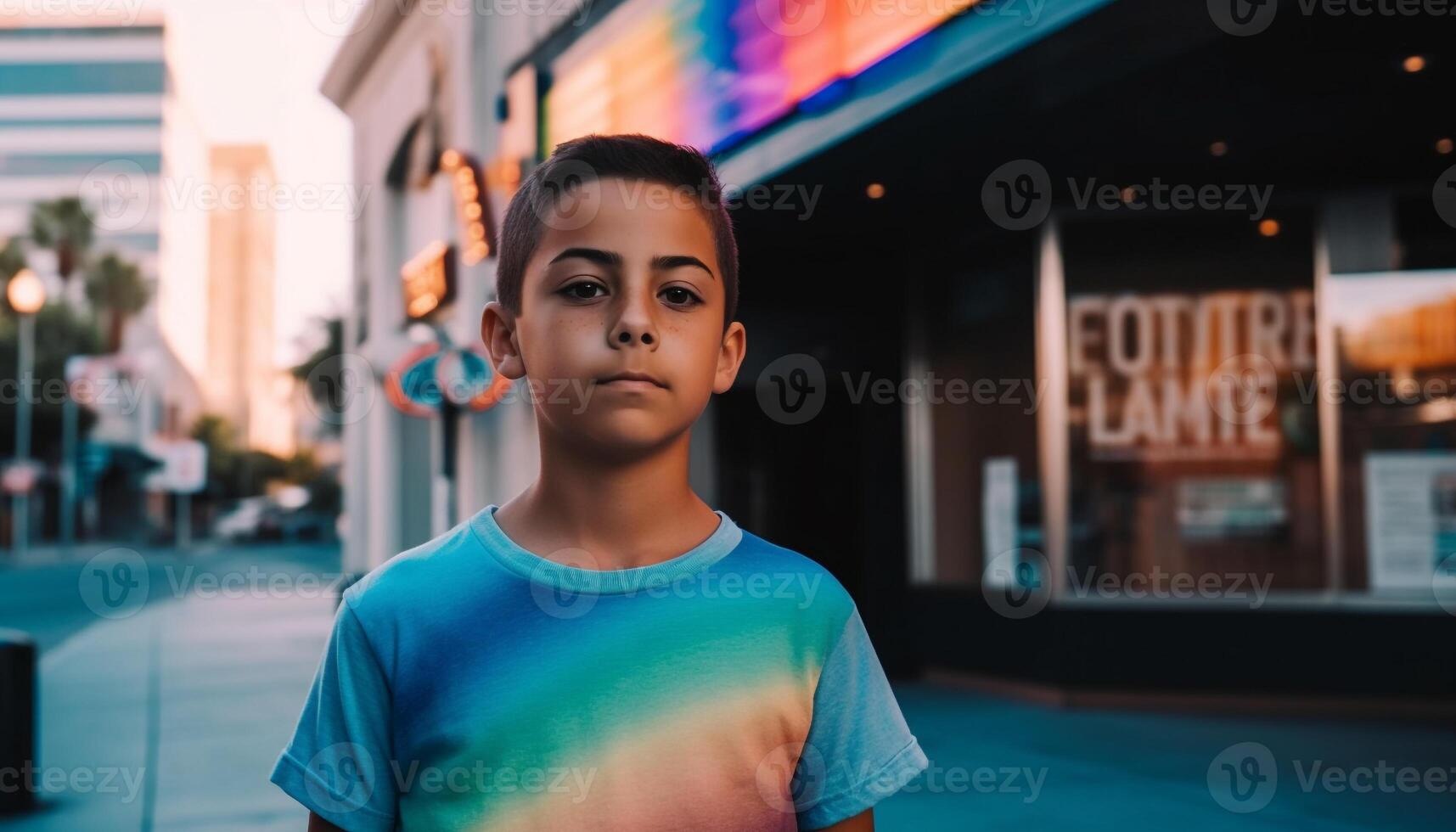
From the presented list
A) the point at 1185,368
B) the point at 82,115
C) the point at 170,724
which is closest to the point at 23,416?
the point at 170,724

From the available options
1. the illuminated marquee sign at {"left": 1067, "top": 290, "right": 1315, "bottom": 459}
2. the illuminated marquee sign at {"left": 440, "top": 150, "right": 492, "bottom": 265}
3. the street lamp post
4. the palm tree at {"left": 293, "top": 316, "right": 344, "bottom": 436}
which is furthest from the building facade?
the illuminated marquee sign at {"left": 1067, "top": 290, "right": 1315, "bottom": 459}

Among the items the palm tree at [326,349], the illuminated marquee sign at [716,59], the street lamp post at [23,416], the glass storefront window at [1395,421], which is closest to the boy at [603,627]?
the illuminated marquee sign at [716,59]

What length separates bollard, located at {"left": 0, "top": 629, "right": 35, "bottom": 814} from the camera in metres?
6.57

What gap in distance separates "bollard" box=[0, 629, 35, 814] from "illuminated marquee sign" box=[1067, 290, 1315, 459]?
6.99 meters

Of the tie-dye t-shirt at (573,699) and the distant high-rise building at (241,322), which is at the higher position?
the distant high-rise building at (241,322)

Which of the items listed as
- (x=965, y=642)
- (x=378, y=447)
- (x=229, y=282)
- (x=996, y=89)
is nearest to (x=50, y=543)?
(x=378, y=447)

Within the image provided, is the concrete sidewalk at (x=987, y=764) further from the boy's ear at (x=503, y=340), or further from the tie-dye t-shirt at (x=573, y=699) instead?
the boy's ear at (x=503, y=340)

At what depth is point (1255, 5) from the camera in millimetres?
5090

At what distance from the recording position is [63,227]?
51156 mm

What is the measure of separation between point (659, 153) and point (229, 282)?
128 metres

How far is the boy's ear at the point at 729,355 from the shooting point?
1511mm

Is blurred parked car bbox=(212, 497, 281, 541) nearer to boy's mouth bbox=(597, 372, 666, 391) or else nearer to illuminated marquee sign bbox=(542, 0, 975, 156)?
illuminated marquee sign bbox=(542, 0, 975, 156)

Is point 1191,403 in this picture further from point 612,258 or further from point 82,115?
point 82,115

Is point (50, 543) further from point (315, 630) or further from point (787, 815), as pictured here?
point (787, 815)
